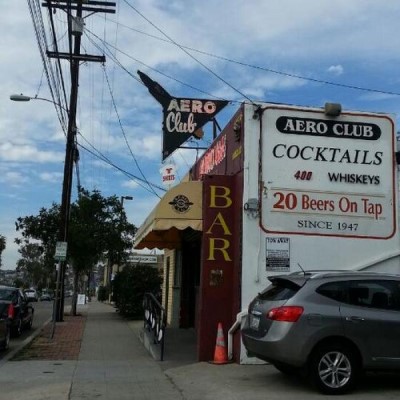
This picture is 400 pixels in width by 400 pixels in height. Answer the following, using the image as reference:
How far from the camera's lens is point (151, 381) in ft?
30.7

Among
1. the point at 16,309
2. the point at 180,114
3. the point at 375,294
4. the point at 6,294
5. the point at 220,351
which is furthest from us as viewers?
→ the point at 6,294

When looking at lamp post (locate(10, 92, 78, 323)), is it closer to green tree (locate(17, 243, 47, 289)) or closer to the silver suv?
the silver suv

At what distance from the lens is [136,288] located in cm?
2361

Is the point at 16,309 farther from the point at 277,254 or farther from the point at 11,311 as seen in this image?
the point at 277,254

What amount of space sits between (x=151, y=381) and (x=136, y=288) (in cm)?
1438


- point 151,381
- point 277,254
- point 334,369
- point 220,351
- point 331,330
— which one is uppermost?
point 277,254

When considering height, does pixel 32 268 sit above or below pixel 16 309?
above

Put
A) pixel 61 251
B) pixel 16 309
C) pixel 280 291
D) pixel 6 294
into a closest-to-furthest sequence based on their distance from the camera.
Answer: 1. pixel 280 291
2. pixel 61 251
3. pixel 16 309
4. pixel 6 294

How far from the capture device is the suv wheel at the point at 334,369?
26.4 feet

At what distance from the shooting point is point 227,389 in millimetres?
8516

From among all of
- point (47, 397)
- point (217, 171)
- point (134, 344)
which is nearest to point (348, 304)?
point (47, 397)

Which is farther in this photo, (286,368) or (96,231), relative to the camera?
(96,231)

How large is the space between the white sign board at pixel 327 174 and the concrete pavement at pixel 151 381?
296 centimetres

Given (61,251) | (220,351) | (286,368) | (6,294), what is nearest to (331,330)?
(286,368)
